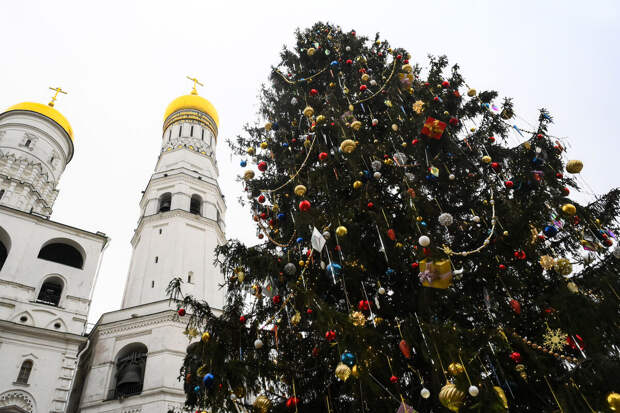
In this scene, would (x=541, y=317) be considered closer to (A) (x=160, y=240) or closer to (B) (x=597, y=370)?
(B) (x=597, y=370)

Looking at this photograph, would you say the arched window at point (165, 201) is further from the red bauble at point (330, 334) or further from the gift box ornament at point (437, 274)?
the gift box ornament at point (437, 274)

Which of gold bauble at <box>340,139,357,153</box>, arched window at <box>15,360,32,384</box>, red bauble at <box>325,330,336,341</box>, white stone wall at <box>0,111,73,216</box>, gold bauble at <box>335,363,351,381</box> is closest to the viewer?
gold bauble at <box>335,363,351,381</box>

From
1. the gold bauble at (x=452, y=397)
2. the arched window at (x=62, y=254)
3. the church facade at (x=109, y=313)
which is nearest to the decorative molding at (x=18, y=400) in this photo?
the church facade at (x=109, y=313)

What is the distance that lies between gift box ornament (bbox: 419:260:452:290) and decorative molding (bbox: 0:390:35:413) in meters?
14.3

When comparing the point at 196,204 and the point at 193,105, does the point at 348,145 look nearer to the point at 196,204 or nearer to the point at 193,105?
the point at 196,204

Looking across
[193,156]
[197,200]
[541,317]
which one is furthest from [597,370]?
[193,156]

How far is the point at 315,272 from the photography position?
678cm

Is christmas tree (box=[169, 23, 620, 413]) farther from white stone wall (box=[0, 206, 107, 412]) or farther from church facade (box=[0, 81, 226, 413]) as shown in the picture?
white stone wall (box=[0, 206, 107, 412])

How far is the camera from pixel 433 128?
6.73 metres

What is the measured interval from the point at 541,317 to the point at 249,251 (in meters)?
4.25

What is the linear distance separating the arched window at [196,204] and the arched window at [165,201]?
3.86 feet

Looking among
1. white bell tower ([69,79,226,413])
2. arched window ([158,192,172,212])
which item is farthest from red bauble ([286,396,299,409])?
arched window ([158,192,172,212])

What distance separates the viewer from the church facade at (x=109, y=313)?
1433 cm

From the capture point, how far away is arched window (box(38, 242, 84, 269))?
18109 mm
